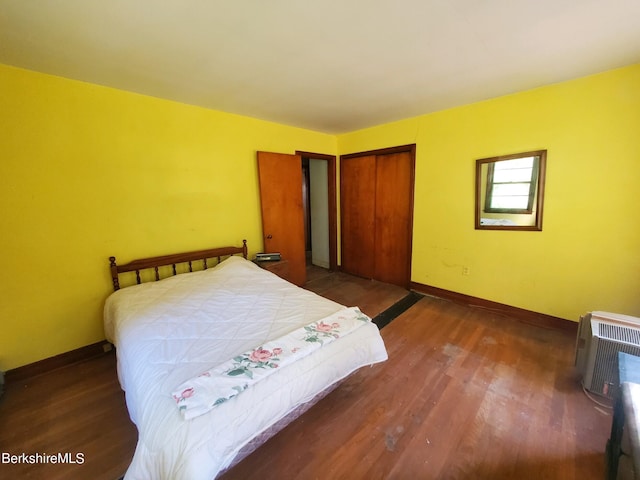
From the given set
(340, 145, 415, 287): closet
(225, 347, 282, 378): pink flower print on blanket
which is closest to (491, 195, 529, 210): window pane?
(340, 145, 415, 287): closet

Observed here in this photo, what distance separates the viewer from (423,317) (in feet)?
9.07

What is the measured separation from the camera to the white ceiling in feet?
4.27

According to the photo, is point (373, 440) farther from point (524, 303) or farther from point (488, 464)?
point (524, 303)

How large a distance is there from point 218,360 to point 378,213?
3.11 metres

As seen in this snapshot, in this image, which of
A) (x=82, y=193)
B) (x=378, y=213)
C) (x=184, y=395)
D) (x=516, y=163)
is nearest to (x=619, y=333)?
(x=516, y=163)

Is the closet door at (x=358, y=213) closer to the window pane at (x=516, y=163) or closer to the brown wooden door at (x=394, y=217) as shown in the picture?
the brown wooden door at (x=394, y=217)

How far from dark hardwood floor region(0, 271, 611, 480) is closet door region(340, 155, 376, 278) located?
1.99 meters

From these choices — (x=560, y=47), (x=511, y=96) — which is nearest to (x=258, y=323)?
(x=560, y=47)

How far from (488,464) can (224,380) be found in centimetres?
141

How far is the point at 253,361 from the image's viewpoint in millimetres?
1226

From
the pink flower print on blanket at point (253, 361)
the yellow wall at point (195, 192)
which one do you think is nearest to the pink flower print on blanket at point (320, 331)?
the pink flower print on blanket at point (253, 361)

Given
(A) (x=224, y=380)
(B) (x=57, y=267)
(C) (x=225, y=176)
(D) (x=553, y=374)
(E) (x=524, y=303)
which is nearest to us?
(A) (x=224, y=380)

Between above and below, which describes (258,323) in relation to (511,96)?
below

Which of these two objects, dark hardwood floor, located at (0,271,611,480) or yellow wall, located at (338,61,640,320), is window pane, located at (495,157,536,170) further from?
dark hardwood floor, located at (0,271,611,480)
